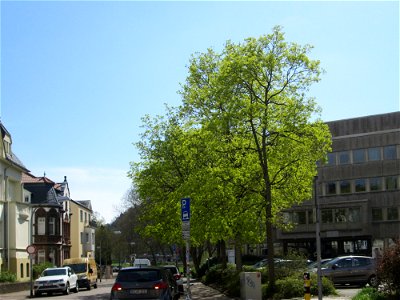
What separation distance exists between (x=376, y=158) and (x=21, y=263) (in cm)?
3650

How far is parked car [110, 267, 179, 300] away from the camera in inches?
647

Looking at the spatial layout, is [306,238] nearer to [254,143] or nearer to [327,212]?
[327,212]

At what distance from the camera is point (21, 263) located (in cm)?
4703

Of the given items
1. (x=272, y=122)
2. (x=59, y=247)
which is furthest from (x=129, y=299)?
(x=59, y=247)

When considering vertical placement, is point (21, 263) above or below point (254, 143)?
below

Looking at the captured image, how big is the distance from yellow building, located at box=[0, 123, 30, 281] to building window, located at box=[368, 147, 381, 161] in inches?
1370

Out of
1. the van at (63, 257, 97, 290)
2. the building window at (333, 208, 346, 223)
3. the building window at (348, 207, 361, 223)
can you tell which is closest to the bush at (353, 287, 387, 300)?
the van at (63, 257, 97, 290)

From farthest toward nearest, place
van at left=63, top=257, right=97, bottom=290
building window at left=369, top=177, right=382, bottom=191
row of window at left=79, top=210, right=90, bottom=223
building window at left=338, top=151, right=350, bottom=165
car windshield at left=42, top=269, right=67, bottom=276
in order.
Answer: row of window at left=79, top=210, right=90, bottom=223 < building window at left=338, top=151, right=350, bottom=165 < building window at left=369, top=177, right=382, bottom=191 < van at left=63, top=257, right=97, bottom=290 < car windshield at left=42, top=269, right=67, bottom=276

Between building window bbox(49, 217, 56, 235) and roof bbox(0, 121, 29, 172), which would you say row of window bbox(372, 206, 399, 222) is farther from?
roof bbox(0, 121, 29, 172)

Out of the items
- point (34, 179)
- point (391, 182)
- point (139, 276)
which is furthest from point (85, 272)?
point (391, 182)

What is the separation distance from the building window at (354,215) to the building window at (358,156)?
4.98 m

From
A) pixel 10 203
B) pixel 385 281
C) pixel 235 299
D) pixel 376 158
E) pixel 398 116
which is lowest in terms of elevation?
pixel 235 299

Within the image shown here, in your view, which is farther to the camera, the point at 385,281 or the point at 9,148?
the point at 9,148

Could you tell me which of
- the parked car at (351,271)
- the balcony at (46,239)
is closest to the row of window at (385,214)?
the balcony at (46,239)
